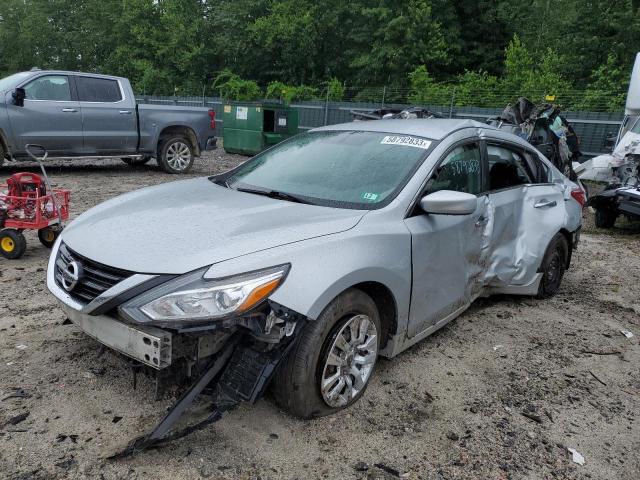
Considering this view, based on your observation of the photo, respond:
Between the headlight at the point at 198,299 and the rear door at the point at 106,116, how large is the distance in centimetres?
864

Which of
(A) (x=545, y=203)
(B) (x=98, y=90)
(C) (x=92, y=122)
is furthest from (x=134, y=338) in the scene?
(B) (x=98, y=90)

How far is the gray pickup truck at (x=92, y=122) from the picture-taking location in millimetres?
9117

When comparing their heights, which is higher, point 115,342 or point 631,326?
point 115,342

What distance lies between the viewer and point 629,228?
29.1 ft

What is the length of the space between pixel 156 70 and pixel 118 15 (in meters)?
8.03

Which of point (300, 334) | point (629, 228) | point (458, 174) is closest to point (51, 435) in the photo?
point (300, 334)

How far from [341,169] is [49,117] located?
26.0 feet

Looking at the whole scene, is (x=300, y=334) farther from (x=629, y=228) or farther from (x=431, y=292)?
(x=629, y=228)

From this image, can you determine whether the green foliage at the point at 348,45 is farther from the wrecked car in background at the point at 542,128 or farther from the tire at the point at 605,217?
the tire at the point at 605,217

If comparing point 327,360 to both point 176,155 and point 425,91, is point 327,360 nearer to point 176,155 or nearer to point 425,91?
point 176,155

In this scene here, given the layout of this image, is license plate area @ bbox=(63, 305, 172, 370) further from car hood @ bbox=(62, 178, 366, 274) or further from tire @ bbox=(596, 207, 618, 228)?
tire @ bbox=(596, 207, 618, 228)

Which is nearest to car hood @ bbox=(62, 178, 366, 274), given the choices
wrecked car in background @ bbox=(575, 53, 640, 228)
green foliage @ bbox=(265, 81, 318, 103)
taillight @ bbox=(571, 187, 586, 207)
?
taillight @ bbox=(571, 187, 586, 207)

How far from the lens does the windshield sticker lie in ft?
11.1

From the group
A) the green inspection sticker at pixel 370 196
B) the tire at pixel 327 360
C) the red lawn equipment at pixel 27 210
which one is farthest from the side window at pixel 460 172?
the red lawn equipment at pixel 27 210
